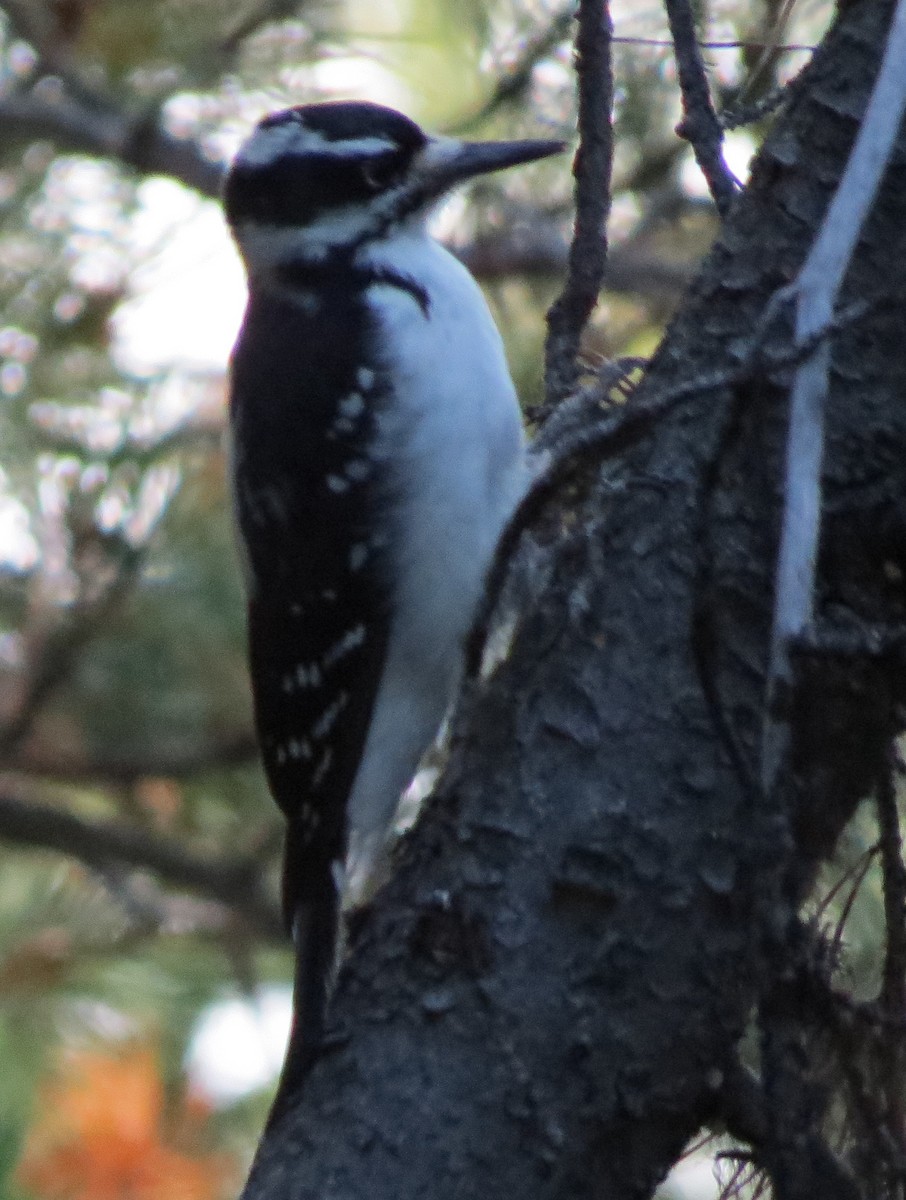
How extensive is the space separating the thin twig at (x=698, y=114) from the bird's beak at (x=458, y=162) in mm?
869

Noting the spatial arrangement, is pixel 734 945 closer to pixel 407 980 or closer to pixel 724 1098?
Result: pixel 724 1098

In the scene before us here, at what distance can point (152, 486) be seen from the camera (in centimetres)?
297

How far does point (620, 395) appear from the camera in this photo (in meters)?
2.25

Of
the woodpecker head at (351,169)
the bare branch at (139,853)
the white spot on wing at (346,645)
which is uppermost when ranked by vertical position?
the woodpecker head at (351,169)

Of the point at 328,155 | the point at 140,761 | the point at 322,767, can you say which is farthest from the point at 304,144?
the point at 140,761

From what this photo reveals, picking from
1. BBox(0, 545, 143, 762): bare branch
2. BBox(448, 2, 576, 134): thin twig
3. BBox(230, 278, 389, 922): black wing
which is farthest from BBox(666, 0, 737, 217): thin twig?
BBox(0, 545, 143, 762): bare branch

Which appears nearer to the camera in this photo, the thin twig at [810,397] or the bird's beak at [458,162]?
the thin twig at [810,397]

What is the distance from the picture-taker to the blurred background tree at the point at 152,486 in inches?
115

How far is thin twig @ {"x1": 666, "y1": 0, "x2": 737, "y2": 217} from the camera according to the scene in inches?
69.4

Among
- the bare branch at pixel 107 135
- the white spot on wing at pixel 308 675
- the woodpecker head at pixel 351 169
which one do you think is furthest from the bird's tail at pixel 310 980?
the bare branch at pixel 107 135

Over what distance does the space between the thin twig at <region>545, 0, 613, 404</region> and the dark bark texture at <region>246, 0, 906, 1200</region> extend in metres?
0.33

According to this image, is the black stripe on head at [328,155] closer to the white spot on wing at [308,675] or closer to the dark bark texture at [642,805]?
the white spot on wing at [308,675]

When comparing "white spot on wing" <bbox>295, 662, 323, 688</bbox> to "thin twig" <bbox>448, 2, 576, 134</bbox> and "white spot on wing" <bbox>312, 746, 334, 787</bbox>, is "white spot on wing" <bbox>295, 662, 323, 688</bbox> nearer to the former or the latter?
"white spot on wing" <bbox>312, 746, 334, 787</bbox>

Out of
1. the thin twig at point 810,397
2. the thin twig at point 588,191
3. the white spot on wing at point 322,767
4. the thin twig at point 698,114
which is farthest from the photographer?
the white spot on wing at point 322,767
